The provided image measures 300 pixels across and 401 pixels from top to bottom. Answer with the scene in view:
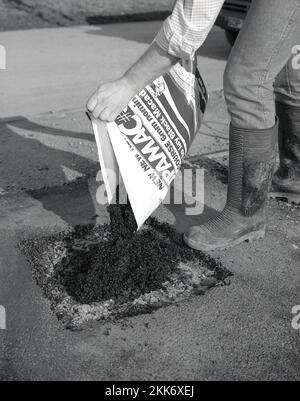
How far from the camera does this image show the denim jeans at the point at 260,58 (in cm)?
261

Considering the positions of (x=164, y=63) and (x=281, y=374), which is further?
(x=164, y=63)

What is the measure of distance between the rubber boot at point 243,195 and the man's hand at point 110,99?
76 cm

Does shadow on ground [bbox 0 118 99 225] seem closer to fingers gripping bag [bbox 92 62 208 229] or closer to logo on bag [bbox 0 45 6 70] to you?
fingers gripping bag [bbox 92 62 208 229]

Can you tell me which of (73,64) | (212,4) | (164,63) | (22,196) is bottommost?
(73,64)

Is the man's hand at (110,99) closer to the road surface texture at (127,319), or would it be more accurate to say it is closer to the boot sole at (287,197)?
the road surface texture at (127,319)

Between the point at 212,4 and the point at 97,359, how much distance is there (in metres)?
1.52

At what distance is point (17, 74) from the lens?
6531 mm

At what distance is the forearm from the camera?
2.40 metres

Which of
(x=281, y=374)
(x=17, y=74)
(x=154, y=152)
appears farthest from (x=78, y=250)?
(x=17, y=74)

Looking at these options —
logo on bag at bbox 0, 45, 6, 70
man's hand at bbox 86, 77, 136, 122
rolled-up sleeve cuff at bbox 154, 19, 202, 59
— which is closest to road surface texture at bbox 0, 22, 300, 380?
man's hand at bbox 86, 77, 136, 122

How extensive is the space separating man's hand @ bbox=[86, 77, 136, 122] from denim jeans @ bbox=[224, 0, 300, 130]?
24.5 inches

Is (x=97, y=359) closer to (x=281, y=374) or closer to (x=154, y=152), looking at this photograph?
(x=281, y=374)

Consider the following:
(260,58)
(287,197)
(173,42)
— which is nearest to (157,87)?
(173,42)

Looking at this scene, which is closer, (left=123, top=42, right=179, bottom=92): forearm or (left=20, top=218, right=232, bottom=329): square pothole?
(left=123, top=42, right=179, bottom=92): forearm
